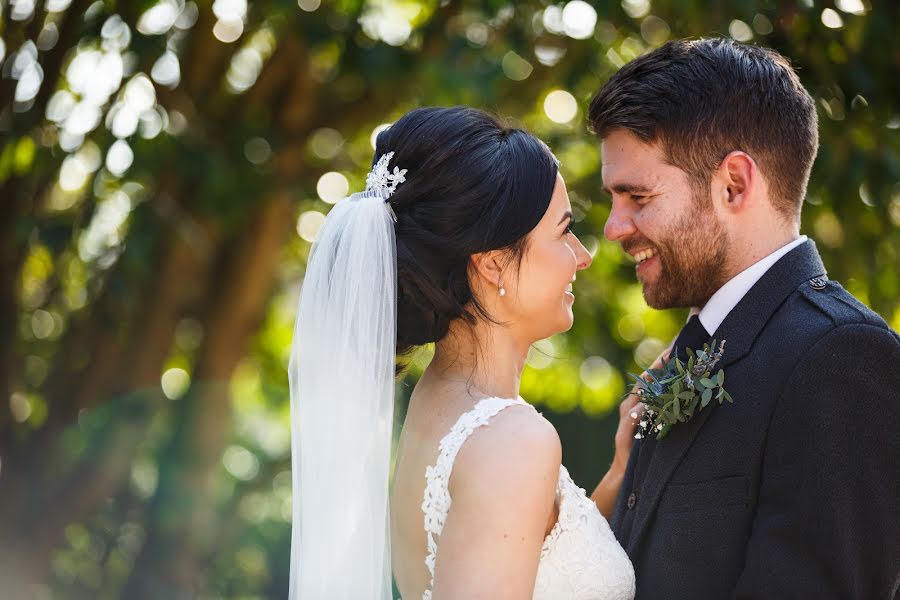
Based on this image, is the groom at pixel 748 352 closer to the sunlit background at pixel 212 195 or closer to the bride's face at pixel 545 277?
the bride's face at pixel 545 277

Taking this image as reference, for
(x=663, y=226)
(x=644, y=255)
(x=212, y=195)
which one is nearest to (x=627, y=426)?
(x=644, y=255)

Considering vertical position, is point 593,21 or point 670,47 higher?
point 670,47

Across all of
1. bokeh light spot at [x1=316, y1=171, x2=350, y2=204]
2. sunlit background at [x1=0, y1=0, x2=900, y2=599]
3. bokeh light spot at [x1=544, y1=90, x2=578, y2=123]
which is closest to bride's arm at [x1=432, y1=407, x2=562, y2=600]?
sunlit background at [x1=0, y1=0, x2=900, y2=599]

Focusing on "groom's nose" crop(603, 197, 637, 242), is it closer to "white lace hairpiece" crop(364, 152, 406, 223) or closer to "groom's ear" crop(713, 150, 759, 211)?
"groom's ear" crop(713, 150, 759, 211)

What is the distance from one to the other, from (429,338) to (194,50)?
14.9 ft

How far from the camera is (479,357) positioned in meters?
2.91

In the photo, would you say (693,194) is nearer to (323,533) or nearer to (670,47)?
(670,47)

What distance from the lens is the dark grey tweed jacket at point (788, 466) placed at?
2371 mm

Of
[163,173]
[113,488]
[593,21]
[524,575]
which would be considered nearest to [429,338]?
[524,575]

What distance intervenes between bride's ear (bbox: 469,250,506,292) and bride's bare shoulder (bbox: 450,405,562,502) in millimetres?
410

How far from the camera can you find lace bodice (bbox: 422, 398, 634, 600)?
2.65 m

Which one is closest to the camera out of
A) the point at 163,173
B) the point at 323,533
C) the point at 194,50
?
the point at 323,533

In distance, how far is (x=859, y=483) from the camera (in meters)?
2.37

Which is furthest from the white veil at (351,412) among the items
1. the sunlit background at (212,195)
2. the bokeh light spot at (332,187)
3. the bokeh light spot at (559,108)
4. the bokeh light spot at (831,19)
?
the bokeh light spot at (559,108)
